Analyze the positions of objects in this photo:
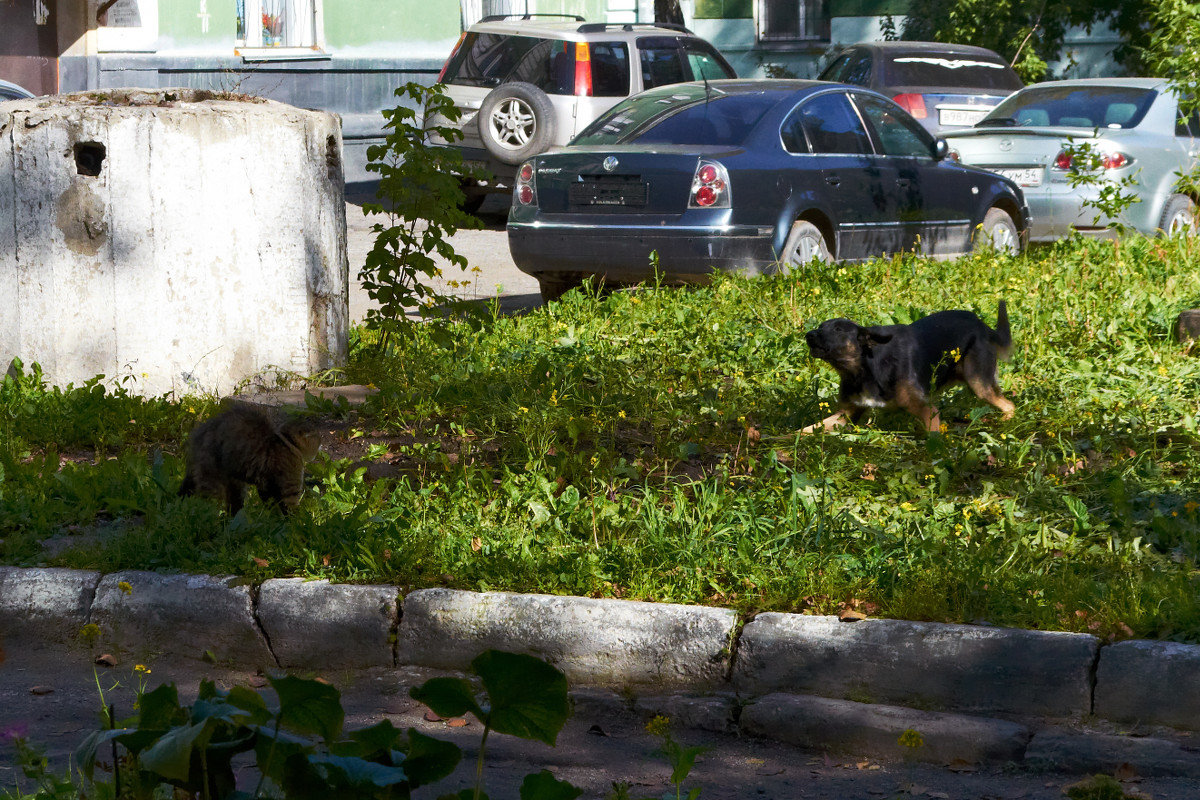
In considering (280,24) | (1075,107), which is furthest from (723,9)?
(1075,107)

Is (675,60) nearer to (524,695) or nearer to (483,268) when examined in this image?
(483,268)

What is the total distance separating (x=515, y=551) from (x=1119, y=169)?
9131mm

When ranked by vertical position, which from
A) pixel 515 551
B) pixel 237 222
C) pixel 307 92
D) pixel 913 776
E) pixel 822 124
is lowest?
pixel 913 776

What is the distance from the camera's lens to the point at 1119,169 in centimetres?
1174

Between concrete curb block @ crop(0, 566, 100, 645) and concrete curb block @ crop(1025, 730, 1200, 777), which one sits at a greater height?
concrete curb block @ crop(0, 566, 100, 645)

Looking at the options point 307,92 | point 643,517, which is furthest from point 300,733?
point 307,92

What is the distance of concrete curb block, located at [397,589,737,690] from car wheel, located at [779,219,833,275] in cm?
541

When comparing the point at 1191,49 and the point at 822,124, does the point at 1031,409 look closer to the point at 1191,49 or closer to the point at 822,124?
the point at 822,124

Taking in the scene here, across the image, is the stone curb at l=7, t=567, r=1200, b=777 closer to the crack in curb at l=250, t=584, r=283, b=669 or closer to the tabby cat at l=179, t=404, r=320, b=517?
the crack in curb at l=250, t=584, r=283, b=669

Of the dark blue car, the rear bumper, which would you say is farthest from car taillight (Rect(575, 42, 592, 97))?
the rear bumper

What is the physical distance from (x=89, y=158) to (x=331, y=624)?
3.30m

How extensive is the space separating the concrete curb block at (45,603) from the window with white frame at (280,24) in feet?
50.8

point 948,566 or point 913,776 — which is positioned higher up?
point 948,566

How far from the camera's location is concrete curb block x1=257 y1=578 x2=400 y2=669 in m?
4.25
